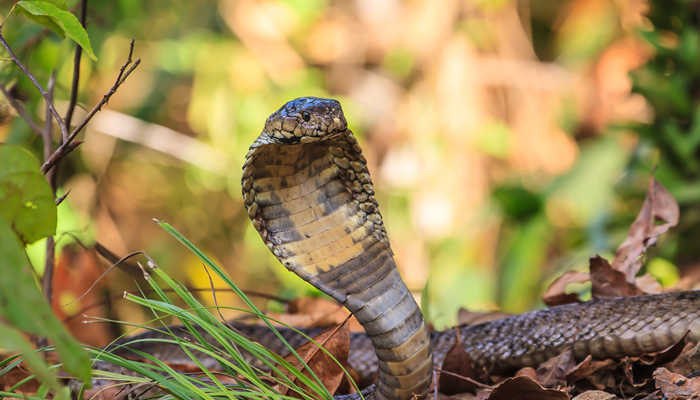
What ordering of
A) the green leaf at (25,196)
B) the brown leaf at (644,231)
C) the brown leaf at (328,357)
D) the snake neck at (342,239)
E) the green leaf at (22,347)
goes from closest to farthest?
1. the green leaf at (22,347)
2. the green leaf at (25,196)
3. the snake neck at (342,239)
4. the brown leaf at (328,357)
5. the brown leaf at (644,231)

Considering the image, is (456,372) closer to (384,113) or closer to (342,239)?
(342,239)

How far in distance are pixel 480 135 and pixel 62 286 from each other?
4859mm

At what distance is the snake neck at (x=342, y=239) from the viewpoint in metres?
1.49

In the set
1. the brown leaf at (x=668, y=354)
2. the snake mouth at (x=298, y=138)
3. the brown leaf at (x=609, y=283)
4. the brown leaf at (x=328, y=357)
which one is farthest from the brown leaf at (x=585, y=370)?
the snake mouth at (x=298, y=138)

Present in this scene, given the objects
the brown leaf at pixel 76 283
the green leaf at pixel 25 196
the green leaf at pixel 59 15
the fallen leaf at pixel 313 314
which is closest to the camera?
the green leaf at pixel 25 196

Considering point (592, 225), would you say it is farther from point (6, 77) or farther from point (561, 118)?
point (6, 77)

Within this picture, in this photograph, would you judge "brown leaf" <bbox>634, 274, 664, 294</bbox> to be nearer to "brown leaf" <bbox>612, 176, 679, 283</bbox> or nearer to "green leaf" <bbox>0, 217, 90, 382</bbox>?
"brown leaf" <bbox>612, 176, 679, 283</bbox>

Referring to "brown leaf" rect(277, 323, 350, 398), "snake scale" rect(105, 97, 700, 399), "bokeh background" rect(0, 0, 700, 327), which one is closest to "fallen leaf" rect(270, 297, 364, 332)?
"brown leaf" rect(277, 323, 350, 398)

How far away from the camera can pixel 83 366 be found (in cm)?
100

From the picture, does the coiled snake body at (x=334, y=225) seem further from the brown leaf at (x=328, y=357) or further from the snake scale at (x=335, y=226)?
the brown leaf at (x=328, y=357)

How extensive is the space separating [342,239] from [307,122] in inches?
11.8

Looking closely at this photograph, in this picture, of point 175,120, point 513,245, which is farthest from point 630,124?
point 175,120

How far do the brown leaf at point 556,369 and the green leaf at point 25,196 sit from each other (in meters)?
1.27

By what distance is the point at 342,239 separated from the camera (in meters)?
1.55
